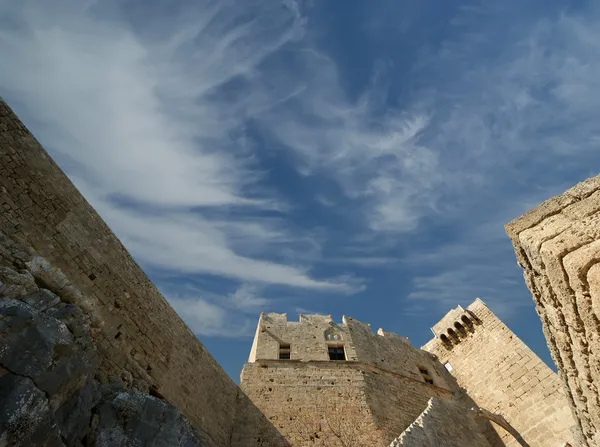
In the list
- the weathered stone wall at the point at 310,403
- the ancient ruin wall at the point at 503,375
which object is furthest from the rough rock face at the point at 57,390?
the ancient ruin wall at the point at 503,375

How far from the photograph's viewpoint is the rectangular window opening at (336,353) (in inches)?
597

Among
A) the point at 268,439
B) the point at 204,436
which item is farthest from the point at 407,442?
the point at 204,436

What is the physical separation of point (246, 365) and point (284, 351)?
6.29 ft

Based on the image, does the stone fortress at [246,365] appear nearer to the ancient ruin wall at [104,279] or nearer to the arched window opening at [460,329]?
the ancient ruin wall at [104,279]

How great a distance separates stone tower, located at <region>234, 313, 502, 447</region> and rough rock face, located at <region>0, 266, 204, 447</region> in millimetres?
5193

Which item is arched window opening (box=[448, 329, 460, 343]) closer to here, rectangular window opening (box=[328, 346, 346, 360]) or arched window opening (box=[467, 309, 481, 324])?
arched window opening (box=[467, 309, 481, 324])

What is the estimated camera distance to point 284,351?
15.1m

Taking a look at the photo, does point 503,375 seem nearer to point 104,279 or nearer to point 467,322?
point 467,322

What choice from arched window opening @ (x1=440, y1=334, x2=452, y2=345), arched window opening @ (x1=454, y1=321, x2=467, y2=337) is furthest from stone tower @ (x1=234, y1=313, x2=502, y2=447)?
arched window opening @ (x1=454, y1=321, x2=467, y2=337)

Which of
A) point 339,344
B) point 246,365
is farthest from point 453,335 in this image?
point 246,365

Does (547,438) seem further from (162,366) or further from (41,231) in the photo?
(41,231)

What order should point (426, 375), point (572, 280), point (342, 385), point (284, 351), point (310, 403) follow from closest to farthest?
point (572, 280)
point (310, 403)
point (342, 385)
point (284, 351)
point (426, 375)

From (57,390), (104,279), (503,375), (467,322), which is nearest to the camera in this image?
(57,390)

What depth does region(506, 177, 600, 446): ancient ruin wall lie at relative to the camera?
2865 mm
